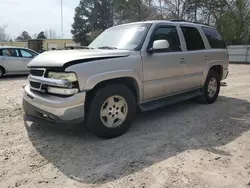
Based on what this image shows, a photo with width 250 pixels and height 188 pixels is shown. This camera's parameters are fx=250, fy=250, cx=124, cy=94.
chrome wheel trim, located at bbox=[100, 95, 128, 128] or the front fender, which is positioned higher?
the front fender

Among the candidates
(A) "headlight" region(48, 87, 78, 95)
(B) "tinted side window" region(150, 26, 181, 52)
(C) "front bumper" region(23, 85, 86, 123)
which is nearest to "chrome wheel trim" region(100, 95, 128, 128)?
(C) "front bumper" region(23, 85, 86, 123)

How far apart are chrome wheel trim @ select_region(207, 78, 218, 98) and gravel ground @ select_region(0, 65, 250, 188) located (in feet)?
3.99

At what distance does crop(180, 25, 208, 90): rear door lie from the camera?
5367 millimetres

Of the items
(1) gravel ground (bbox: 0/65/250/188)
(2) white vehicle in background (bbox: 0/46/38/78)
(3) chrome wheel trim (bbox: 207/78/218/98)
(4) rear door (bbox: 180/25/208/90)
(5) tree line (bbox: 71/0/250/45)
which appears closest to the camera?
(1) gravel ground (bbox: 0/65/250/188)

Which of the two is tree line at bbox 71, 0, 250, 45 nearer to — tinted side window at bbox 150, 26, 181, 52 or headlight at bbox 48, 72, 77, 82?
tinted side window at bbox 150, 26, 181, 52

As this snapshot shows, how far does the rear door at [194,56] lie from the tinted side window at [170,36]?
0.28 metres

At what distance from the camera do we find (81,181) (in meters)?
2.86

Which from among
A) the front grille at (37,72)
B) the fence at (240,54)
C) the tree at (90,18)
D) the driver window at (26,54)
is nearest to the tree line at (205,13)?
the fence at (240,54)

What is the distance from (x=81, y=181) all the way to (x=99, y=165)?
0.39m

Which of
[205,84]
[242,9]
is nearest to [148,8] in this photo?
[242,9]

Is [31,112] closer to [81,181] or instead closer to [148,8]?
[81,181]

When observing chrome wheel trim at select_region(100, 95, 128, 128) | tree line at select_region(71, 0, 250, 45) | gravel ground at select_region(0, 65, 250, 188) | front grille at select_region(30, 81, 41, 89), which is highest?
tree line at select_region(71, 0, 250, 45)

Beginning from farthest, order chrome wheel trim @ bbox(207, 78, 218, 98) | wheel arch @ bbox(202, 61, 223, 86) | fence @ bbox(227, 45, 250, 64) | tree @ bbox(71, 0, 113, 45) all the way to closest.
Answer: tree @ bbox(71, 0, 113, 45) < fence @ bbox(227, 45, 250, 64) < chrome wheel trim @ bbox(207, 78, 218, 98) < wheel arch @ bbox(202, 61, 223, 86)

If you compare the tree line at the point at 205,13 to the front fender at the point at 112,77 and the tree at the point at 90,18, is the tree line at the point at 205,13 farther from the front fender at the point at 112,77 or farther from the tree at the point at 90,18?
the front fender at the point at 112,77
